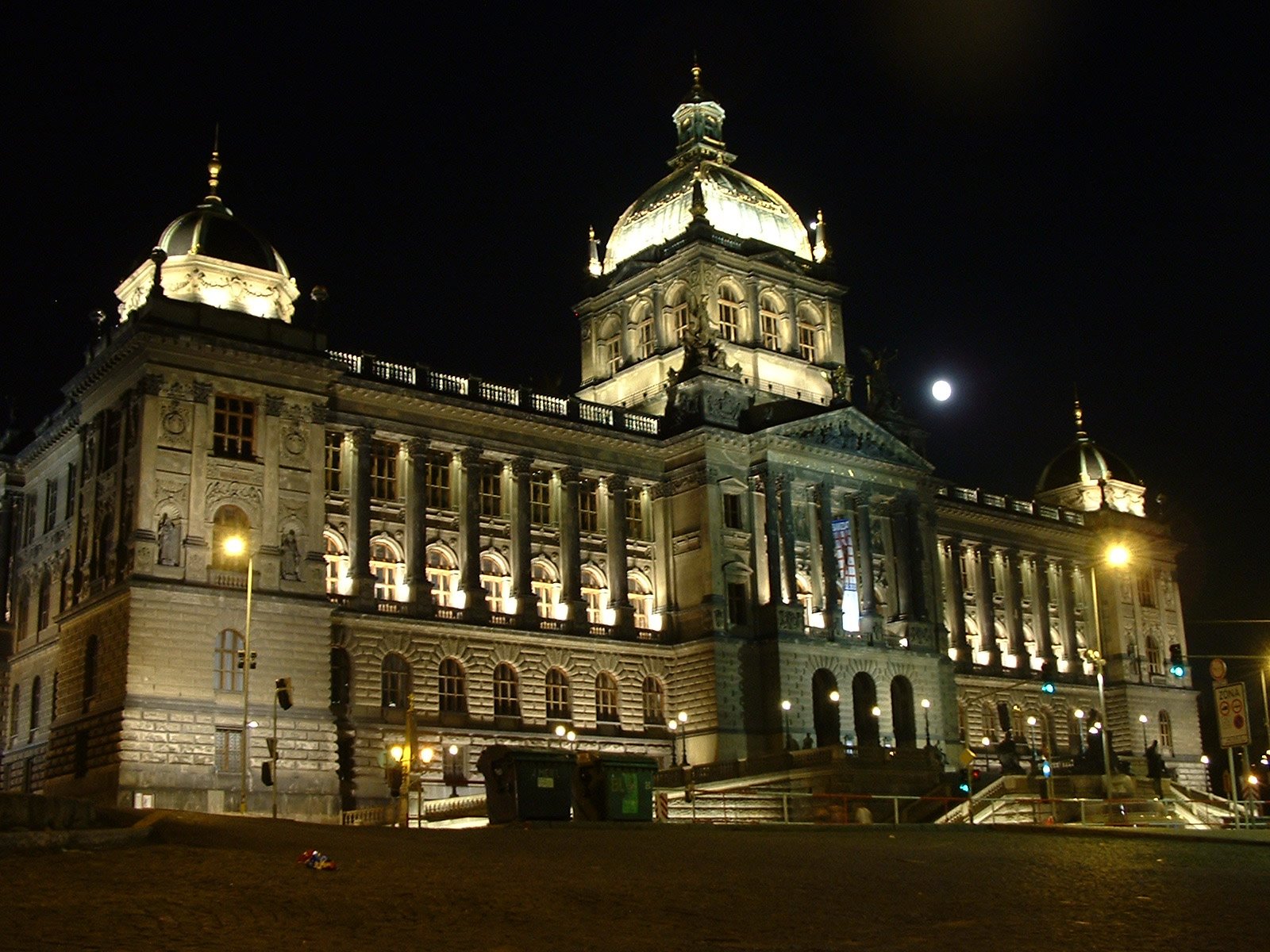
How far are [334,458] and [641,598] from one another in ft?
59.0

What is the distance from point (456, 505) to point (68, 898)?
50248 mm

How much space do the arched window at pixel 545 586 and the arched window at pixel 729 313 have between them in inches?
810

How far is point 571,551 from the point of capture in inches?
2859

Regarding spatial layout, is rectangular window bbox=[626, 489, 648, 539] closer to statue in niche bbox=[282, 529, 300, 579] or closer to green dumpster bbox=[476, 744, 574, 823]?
statue in niche bbox=[282, 529, 300, 579]

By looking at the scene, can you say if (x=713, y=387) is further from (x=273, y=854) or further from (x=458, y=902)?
(x=458, y=902)

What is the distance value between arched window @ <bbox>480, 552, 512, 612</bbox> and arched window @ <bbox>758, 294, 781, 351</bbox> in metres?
25.8

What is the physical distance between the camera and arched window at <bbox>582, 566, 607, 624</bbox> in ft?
242

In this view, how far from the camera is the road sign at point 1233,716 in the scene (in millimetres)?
41156

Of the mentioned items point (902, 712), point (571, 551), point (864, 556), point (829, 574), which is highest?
point (864, 556)

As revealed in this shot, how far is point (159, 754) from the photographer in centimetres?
5400

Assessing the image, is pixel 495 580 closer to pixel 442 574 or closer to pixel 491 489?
pixel 442 574

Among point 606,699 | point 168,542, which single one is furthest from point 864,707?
point 168,542

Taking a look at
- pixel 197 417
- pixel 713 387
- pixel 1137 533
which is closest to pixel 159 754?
pixel 197 417

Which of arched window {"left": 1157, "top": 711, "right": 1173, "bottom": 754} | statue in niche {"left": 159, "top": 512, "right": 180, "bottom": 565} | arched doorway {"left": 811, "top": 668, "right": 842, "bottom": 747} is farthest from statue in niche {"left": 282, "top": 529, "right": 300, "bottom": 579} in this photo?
arched window {"left": 1157, "top": 711, "right": 1173, "bottom": 754}
